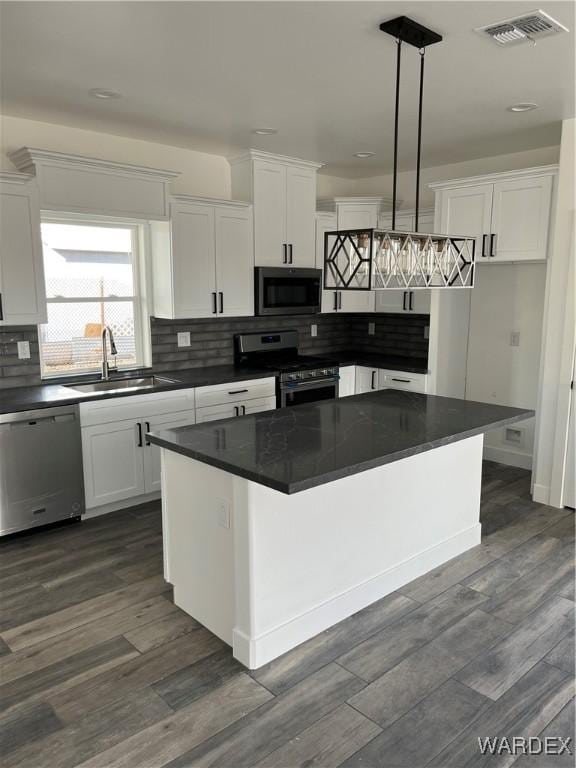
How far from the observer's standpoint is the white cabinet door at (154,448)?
4191mm

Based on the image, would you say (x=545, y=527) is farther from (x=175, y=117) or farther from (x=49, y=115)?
(x=49, y=115)

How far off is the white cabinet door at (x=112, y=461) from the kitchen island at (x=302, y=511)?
1.20m

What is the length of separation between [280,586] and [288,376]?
2.61 meters

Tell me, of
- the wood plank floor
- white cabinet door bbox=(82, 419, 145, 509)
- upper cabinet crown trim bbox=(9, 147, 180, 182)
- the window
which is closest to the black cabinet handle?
the wood plank floor

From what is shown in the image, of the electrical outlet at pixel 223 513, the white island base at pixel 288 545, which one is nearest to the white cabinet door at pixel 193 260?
the white island base at pixel 288 545

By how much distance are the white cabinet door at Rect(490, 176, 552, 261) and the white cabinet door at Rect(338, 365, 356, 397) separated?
1697 millimetres

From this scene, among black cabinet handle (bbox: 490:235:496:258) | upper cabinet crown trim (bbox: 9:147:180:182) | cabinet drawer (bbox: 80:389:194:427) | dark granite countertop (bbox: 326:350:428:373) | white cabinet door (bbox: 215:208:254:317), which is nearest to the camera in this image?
upper cabinet crown trim (bbox: 9:147:180:182)

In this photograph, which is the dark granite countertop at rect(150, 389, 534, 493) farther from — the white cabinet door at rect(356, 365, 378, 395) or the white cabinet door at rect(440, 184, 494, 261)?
the white cabinet door at rect(356, 365, 378, 395)

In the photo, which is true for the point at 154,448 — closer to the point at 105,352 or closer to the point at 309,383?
the point at 105,352

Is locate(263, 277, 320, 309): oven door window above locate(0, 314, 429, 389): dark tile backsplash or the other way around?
above

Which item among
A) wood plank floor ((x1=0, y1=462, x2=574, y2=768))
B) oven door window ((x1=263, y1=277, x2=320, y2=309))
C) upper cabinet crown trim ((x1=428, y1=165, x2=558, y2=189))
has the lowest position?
wood plank floor ((x1=0, y1=462, x2=574, y2=768))

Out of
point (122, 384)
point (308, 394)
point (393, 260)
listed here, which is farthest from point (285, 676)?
point (308, 394)

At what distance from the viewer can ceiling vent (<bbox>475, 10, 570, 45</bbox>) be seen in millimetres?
2471

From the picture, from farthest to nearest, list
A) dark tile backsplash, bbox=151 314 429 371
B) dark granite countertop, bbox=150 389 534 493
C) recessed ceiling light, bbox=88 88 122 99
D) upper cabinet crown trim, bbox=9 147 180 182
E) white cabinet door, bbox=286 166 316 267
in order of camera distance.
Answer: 1. white cabinet door, bbox=286 166 316 267
2. dark tile backsplash, bbox=151 314 429 371
3. upper cabinet crown trim, bbox=9 147 180 182
4. recessed ceiling light, bbox=88 88 122 99
5. dark granite countertop, bbox=150 389 534 493
